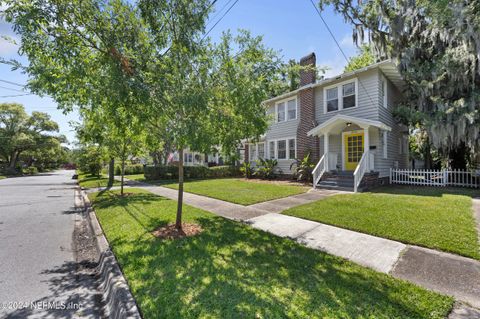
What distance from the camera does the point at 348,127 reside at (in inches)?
493

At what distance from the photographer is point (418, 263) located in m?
3.59

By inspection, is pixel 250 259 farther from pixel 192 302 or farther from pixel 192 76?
pixel 192 76

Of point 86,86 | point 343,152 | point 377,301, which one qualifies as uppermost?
point 86,86

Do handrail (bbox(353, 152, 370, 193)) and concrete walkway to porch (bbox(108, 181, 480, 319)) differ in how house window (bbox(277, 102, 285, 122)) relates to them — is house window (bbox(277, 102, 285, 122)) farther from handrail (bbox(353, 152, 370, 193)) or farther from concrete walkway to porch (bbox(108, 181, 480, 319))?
concrete walkway to porch (bbox(108, 181, 480, 319))

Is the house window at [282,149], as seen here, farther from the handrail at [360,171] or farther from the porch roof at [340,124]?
the handrail at [360,171]

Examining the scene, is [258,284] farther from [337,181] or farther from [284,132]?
[284,132]

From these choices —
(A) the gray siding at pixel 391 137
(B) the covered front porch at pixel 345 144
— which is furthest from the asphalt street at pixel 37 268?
(A) the gray siding at pixel 391 137

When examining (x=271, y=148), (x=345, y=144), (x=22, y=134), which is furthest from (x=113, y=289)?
(x=22, y=134)

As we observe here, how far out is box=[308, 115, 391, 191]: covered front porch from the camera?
11086 millimetres

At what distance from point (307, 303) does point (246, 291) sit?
72cm

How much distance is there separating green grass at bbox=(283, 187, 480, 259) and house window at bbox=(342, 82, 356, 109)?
19.3ft

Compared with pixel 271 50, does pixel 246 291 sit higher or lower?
lower

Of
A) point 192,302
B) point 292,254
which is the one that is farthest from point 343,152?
point 192,302

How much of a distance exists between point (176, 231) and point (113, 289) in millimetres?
2119
